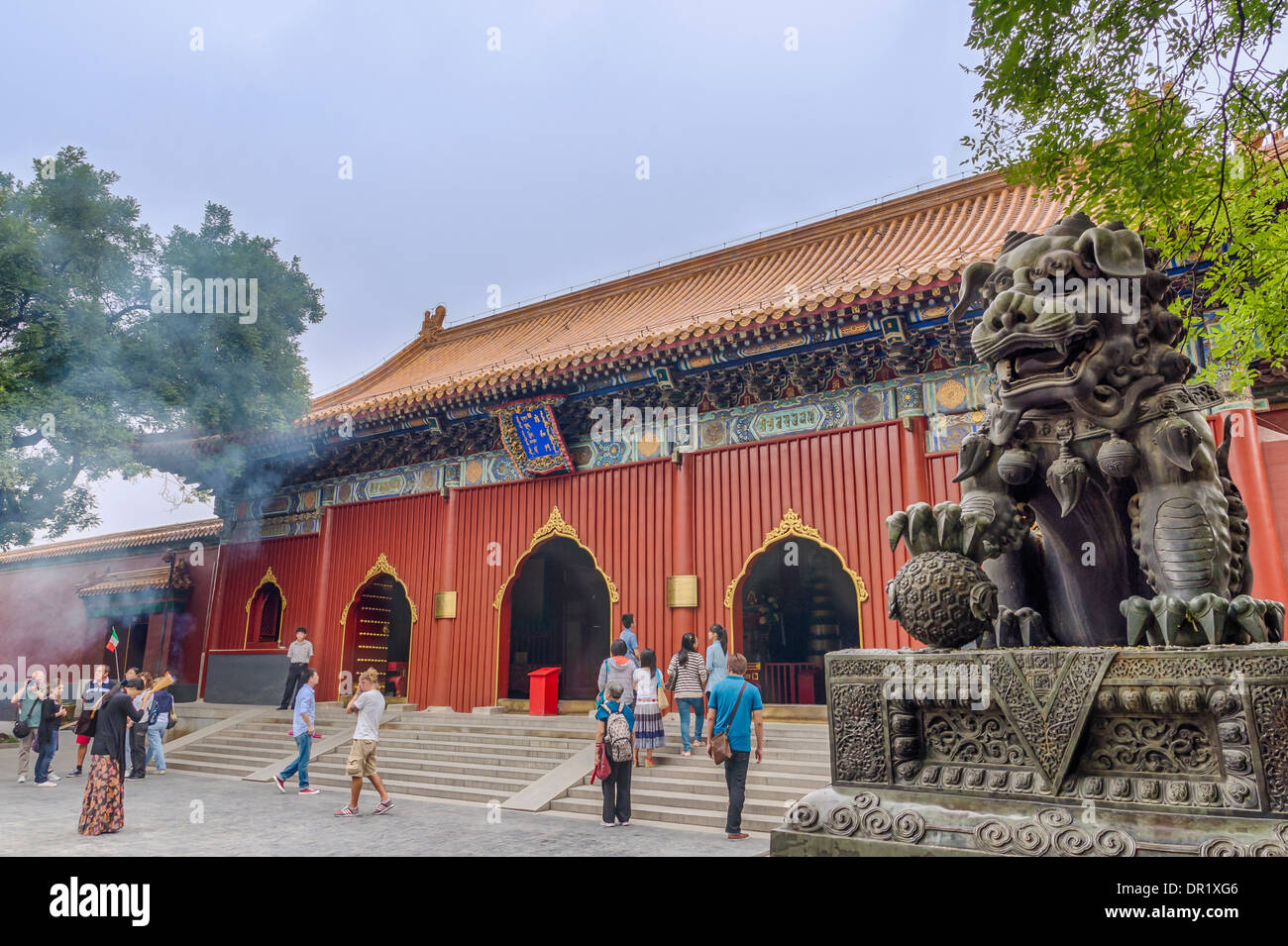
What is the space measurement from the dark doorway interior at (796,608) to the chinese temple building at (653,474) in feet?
0.14

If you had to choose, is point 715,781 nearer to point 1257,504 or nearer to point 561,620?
point 1257,504

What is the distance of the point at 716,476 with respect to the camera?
9.42 metres

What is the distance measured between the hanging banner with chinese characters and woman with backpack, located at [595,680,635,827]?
16.1 feet

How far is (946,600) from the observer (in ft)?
7.16

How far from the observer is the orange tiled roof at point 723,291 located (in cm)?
904

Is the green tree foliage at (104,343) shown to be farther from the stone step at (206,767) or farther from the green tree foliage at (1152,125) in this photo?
the green tree foliage at (1152,125)

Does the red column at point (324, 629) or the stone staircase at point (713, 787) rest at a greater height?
the red column at point (324, 629)

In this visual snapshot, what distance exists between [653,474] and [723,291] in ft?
14.7

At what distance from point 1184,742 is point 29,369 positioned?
1028 centimetres

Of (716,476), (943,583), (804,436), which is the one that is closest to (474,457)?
(716,476)

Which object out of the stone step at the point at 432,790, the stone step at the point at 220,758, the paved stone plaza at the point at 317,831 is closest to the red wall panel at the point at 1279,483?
the paved stone plaza at the point at 317,831

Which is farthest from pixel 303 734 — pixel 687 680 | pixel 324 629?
pixel 324 629

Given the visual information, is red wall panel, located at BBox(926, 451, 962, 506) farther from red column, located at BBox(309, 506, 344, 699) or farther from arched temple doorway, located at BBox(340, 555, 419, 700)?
red column, located at BBox(309, 506, 344, 699)

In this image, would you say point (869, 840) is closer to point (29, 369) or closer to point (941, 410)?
point (941, 410)
